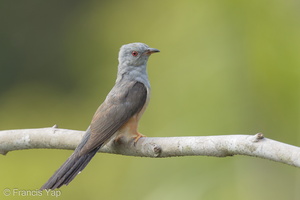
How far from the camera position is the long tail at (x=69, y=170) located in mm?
4719

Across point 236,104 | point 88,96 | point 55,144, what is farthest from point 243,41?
point 88,96

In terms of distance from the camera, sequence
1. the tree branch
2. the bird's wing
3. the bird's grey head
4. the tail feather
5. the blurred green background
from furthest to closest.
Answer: the bird's grey head < the blurred green background < the bird's wing < the tail feather < the tree branch

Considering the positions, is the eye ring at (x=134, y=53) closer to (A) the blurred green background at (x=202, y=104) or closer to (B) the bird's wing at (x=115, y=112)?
(B) the bird's wing at (x=115, y=112)

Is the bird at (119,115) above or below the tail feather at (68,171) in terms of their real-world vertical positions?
above

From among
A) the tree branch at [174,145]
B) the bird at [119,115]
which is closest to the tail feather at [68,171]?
the bird at [119,115]

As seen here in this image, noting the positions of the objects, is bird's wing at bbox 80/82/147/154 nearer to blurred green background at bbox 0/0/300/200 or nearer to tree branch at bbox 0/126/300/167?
tree branch at bbox 0/126/300/167

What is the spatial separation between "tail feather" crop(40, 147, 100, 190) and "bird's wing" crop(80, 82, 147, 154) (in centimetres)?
6

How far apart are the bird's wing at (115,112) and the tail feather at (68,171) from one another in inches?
2.3

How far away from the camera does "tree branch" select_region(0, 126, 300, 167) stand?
3.84 meters

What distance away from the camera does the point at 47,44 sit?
44.0 feet

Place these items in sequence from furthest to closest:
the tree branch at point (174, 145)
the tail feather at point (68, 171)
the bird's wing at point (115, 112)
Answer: the bird's wing at point (115, 112), the tail feather at point (68, 171), the tree branch at point (174, 145)

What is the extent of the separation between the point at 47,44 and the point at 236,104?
8.13 meters

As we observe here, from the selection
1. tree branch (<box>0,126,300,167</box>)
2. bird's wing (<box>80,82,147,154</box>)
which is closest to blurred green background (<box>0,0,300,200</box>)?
bird's wing (<box>80,82,147,154</box>)

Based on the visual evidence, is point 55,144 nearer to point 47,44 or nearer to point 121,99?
point 121,99
